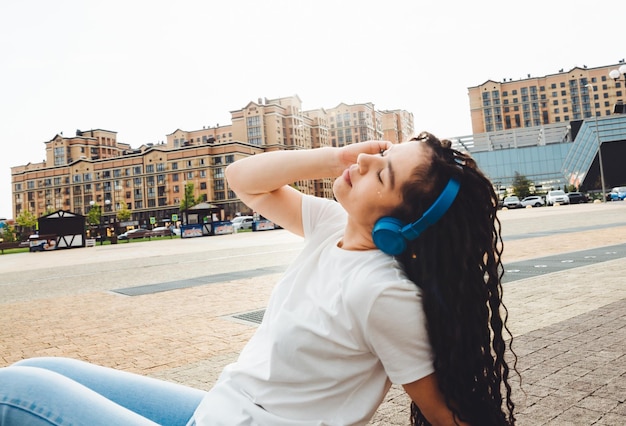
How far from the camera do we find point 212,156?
320ft

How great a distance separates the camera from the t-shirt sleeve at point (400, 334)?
112 centimetres

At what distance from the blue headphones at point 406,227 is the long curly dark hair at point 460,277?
36 mm

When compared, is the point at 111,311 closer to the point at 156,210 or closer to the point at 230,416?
the point at 230,416

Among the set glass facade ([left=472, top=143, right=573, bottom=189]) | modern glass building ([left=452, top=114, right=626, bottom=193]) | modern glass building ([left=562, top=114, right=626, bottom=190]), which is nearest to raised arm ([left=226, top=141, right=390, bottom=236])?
modern glass building ([left=452, top=114, right=626, bottom=193])

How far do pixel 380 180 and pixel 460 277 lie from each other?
35 cm

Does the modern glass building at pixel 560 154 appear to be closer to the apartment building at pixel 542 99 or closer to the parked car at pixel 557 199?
the parked car at pixel 557 199

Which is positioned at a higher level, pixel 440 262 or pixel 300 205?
pixel 300 205

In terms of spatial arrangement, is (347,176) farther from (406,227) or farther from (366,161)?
(406,227)

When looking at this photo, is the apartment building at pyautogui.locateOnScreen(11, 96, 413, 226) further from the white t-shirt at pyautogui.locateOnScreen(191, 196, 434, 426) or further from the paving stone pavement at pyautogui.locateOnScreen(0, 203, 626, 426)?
the white t-shirt at pyautogui.locateOnScreen(191, 196, 434, 426)

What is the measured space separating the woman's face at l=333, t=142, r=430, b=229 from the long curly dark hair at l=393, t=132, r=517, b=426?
27 mm

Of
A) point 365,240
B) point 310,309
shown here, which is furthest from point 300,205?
point 310,309

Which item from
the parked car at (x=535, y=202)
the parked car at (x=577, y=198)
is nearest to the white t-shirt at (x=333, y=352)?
the parked car at (x=577, y=198)

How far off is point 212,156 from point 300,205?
3882 inches

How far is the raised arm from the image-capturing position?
1617 millimetres
